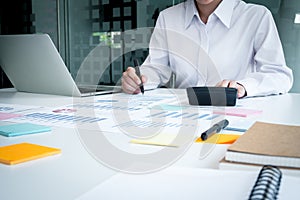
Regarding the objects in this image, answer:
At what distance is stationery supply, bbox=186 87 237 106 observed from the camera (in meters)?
0.90

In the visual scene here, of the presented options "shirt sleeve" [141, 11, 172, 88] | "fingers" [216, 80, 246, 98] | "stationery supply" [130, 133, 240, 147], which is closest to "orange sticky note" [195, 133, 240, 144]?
"stationery supply" [130, 133, 240, 147]

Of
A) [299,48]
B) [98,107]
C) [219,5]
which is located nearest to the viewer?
[98,107]

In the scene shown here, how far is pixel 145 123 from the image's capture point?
66cm

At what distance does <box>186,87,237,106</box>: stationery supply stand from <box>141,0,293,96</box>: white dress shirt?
0.40 metres

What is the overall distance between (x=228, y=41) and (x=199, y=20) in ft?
0.52

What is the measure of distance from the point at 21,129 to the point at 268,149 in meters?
0.42

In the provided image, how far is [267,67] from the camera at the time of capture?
1.25 meters

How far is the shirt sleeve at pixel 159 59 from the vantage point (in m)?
1.46

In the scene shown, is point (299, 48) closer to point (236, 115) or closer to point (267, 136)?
point (236, 115)

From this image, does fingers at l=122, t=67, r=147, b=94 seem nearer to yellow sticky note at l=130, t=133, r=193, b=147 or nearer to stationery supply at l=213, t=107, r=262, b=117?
stationery supply at l=213, t=107, r=262, b=117

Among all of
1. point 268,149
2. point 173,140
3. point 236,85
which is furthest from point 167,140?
point 236,85

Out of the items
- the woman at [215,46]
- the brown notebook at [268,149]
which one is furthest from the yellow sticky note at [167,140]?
the woman at [215,46]

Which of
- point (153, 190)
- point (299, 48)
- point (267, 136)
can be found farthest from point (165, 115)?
point (299, 48)

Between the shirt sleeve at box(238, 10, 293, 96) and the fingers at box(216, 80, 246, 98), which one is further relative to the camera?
the shirt sleeve at box(238, 10, 293, 96)
